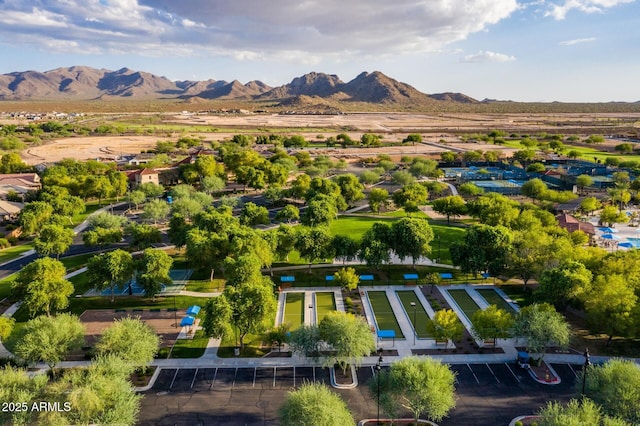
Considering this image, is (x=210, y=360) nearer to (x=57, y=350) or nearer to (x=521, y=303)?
(x=57, y=350)

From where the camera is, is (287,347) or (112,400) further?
(287,347)

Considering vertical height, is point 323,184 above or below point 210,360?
above

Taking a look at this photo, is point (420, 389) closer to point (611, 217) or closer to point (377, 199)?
point (377, 199)

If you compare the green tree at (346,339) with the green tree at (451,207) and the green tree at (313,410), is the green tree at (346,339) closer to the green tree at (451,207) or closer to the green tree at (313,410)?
the green tree at (313,410)

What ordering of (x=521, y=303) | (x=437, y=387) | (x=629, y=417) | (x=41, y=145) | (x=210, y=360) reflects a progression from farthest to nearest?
(x=41, y=145)
(x=521, y=303)
(x=210, y=360)
(x=437, y=387)
(x=629, y=417)

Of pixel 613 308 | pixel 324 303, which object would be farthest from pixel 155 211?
pixel 613 308

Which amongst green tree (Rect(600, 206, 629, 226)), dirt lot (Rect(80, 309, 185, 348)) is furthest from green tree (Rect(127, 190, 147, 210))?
green tree (Rect(600, 206, 629, 226))

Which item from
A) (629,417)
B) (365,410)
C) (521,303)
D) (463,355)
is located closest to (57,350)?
(365,410)

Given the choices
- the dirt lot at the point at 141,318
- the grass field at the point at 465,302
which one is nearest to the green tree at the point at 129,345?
the dirt lot at the point at 141,318
